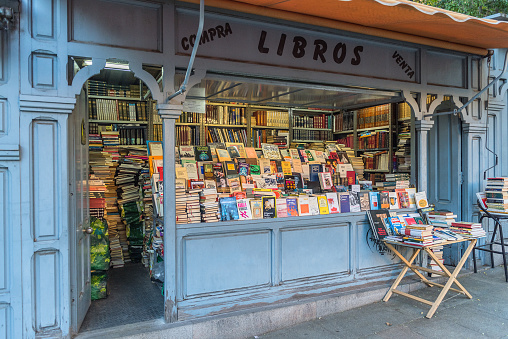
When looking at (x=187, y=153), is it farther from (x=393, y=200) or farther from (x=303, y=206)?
(x=393, y=200)

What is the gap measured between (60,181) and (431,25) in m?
3.79

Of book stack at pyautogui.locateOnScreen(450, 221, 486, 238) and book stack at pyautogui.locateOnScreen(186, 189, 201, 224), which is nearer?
book stack at pyautogui.locateOnScreen(186, 189, 201, 224)

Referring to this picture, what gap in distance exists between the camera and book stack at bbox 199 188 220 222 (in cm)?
365

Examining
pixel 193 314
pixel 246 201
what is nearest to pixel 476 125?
pixel 246 201

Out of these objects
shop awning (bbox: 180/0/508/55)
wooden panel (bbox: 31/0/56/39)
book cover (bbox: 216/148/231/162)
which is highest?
shop awning (bbox: 180/0/508/55)

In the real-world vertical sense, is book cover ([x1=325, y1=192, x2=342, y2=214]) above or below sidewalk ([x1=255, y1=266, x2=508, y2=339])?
above

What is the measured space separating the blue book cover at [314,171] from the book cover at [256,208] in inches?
52.3

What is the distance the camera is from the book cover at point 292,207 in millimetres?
4039

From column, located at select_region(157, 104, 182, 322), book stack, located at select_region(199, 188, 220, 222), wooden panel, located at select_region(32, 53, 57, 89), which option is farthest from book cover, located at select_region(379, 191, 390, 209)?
wooden panel, located at select_region(32, 53, 57, 89)

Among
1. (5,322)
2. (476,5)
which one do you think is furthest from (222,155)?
(476,5)

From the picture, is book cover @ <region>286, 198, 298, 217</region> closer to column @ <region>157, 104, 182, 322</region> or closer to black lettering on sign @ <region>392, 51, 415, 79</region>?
column @ <region>157, 104, 182, 322</region>

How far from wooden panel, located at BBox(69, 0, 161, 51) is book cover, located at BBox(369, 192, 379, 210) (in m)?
2.88

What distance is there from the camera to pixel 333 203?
4316 millimetres

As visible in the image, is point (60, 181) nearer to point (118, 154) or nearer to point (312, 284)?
point (312, 284)
